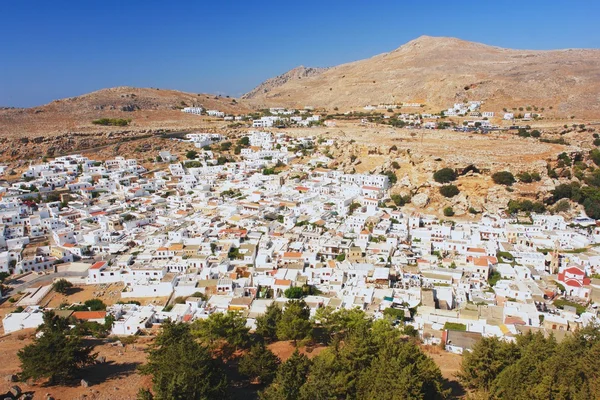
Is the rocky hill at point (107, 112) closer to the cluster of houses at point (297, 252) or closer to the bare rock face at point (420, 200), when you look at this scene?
the cluster of houses at point (297, 252)

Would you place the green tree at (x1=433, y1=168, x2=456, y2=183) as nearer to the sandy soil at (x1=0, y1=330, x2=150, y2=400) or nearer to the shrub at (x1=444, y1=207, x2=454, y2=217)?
the shrub at (x1=444, y1=207, x2=454, y2=217)

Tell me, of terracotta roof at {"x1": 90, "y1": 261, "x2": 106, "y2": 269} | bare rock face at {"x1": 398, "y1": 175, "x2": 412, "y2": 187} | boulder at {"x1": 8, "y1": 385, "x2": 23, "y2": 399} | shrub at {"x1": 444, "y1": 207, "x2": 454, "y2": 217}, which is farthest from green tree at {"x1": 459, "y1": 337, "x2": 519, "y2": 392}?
bare rock face at {"x1": 398, "y1": 175, "x2": 412, "y2": 187}

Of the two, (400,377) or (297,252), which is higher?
(400,377)

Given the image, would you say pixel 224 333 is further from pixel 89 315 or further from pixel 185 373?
pixel 89 315

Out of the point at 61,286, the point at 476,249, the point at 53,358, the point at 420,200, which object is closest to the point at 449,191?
the point at 420,200

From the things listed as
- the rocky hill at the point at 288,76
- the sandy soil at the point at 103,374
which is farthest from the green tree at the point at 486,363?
the rocky hill at the point at 288,76

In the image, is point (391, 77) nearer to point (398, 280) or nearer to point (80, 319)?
point (398, 280)

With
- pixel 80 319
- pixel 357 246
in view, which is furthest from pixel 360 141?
pixel 80 319
